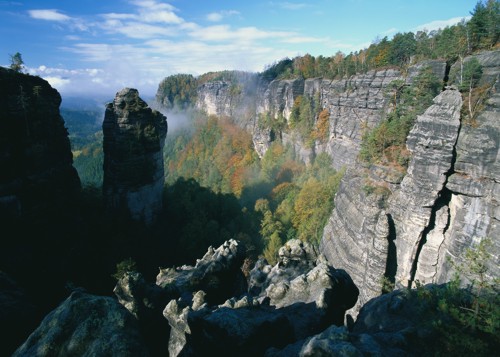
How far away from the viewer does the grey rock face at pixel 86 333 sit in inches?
234

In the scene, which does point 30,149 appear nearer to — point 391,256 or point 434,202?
point 391,256

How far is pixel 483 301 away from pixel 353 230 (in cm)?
1810

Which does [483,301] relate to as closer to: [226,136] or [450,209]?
[450,209]

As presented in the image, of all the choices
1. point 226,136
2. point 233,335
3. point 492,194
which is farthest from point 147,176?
point 226,136

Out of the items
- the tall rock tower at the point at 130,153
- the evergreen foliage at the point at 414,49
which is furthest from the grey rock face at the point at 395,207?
the tall rock tower at the point at 130,153

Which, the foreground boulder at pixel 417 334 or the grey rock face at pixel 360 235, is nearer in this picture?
the foreground boulder at pixel 417 334

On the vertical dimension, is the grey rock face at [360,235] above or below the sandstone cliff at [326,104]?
below

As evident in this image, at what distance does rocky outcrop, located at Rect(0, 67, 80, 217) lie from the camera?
20.4 metres

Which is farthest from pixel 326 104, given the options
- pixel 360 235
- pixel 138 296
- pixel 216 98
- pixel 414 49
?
pixel 138 296

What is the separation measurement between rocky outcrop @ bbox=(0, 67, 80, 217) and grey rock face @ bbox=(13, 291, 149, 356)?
58.6 feet

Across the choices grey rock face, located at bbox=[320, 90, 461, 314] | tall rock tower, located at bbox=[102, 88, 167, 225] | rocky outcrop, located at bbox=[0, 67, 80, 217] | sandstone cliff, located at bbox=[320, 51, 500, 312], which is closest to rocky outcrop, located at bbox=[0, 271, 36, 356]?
rocky outcrop, located at bbox=[0, 67, 80, 217]

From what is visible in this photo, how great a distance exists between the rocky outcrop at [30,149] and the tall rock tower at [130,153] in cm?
509

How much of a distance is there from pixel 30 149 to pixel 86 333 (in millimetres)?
20827

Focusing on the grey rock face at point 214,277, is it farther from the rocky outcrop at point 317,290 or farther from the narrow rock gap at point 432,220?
the narrow rock gap at point 432,220
